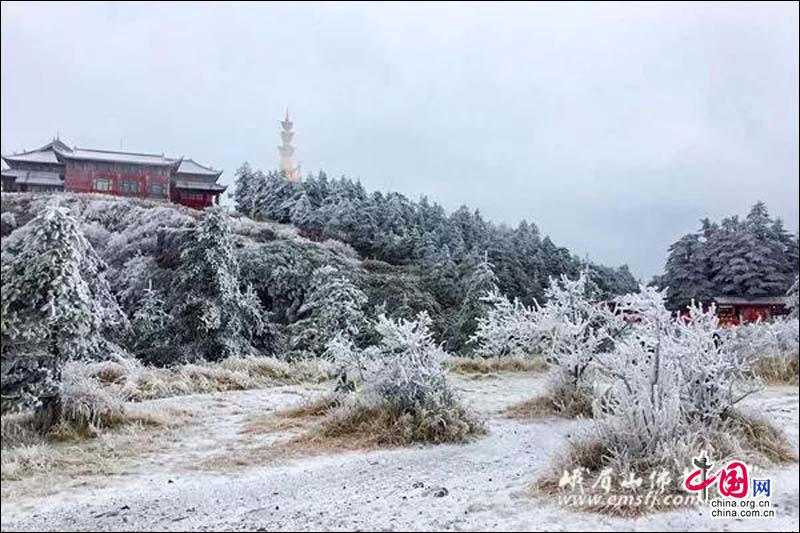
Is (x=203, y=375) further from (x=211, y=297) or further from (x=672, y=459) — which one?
(x=672, y=459)

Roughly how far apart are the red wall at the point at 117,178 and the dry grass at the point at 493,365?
7.70 feet

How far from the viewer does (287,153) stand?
4.08m

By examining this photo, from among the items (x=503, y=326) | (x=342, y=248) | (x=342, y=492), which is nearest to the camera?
(x=342, y=492)

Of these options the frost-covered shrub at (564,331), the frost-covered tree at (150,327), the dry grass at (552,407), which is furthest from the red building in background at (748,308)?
the frost-covered tree at (150,327)

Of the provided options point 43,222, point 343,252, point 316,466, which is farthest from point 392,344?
point 43,222

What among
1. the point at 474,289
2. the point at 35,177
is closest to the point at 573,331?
the point at 474,289

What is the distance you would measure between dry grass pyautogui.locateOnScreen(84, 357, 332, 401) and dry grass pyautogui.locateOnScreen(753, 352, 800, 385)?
274cm

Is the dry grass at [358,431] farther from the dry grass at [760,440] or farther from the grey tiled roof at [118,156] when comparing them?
the grey tiled roof at [118,156]

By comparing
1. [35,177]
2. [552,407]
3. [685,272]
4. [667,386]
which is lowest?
[552,407]

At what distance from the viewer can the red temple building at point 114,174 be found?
2746 millimetres

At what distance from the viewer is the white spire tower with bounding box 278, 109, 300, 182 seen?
4.02 m

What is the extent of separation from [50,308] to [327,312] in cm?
167

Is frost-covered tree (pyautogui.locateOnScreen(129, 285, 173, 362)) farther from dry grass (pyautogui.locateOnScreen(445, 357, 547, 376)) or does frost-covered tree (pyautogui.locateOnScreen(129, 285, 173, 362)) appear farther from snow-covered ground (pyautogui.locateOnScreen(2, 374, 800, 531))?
dry grass (pyautogui.locateOnScreen(445, 357, 547, 376))

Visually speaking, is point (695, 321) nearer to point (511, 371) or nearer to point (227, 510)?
point (511, 371)
